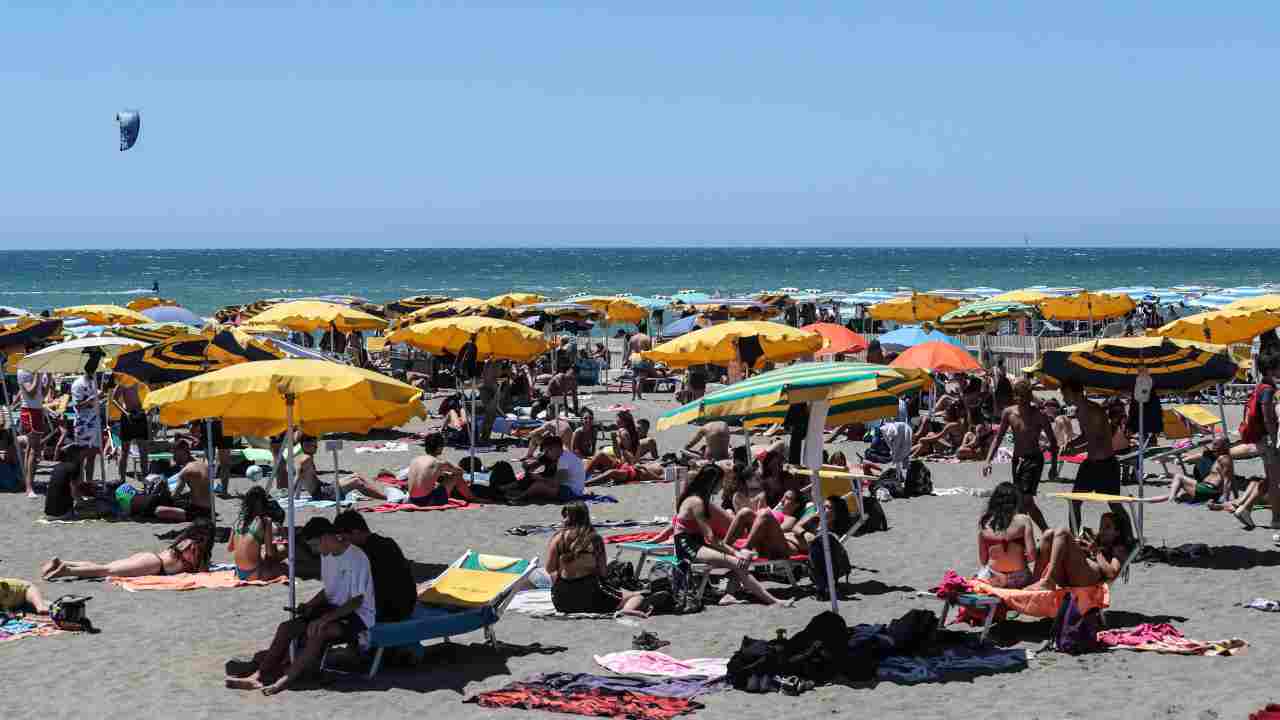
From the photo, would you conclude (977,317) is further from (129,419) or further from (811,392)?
(811,392)

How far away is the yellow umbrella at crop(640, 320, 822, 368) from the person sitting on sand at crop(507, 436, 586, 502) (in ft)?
3.90

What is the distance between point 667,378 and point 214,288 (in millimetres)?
76498

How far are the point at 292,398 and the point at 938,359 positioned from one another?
10.1 metres

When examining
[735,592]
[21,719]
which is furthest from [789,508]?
[21,719]

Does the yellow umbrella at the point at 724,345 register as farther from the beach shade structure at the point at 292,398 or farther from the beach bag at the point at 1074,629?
the beach bag at the point at 1074,629

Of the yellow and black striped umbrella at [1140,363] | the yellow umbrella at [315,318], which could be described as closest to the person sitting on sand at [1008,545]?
the yellow and black striped umbrella at [1140,363]

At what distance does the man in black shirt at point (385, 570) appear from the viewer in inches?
289

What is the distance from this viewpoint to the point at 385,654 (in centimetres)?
760

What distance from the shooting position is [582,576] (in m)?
8.84

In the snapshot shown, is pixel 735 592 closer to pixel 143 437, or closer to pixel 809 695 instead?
pixel 809 695

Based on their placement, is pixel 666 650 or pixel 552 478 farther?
pixel 552 478

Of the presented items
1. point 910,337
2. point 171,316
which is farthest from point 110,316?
point 910,337

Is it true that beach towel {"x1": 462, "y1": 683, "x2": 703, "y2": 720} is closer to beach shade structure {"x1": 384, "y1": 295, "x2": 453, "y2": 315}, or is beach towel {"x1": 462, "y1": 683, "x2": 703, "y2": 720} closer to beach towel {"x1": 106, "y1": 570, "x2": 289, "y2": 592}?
beach towel {"x1": 106, "y1": 570, "x2": 289, "y2": 592}

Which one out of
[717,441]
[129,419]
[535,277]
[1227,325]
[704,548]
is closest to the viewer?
[704,548]
